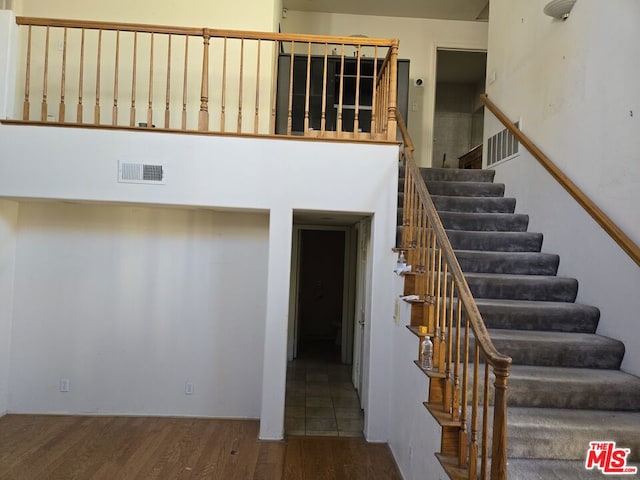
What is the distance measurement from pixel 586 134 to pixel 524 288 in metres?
1.28

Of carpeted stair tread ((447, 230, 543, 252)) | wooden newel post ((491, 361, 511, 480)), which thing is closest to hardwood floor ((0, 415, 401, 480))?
wooden newel post ((491, 361, 511, 480))

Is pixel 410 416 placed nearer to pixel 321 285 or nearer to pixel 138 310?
pixel 138 310

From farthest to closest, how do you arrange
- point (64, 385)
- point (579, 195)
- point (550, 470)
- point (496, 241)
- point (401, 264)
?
point (64, 385), point (496, 241), point (401, 264), point (579, 195), point (550, 470)

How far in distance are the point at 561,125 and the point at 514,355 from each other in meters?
2.09

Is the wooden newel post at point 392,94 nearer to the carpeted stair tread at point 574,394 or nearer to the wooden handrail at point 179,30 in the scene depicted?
the wooden handrail at point 179,30

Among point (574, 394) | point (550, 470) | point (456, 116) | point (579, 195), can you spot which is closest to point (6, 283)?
point (550, 470)

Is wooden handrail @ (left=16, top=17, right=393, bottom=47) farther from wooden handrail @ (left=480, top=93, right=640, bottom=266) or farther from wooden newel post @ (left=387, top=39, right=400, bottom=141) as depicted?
wooden handrail @ (left=480, top=93, right=640, bottom=266)

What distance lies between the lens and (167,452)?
328 centimetres

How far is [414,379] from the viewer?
268cm

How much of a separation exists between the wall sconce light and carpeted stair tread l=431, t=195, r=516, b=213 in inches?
64.3

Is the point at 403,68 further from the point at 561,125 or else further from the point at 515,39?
the point at 561,125

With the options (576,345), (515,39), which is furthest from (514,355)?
(515,39)

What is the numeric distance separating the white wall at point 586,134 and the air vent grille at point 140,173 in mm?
3359

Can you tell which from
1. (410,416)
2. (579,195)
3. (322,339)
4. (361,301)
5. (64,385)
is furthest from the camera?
(322,339)
